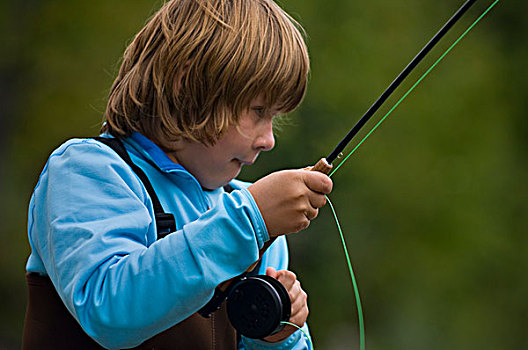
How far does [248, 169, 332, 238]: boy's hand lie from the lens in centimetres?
124

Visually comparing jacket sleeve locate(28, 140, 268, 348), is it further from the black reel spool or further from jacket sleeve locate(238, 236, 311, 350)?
jacket sleeve locate(238, 236, 311, 350)

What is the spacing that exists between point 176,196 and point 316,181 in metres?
0.35

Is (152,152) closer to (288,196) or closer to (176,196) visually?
(176,196)

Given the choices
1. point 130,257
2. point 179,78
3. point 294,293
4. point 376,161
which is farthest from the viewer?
point 376,161

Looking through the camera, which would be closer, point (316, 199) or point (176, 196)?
point (316, 199)

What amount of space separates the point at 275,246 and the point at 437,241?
4662 mm

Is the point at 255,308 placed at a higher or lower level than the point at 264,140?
lower

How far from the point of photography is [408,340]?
19.8ft

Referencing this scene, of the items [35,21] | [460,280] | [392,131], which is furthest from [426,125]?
[35,21]

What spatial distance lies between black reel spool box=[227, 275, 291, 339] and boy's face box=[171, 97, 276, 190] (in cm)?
28

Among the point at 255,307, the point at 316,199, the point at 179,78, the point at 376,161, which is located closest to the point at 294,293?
the point at 255,307

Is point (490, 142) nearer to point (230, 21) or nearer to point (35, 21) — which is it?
point (35, 21)

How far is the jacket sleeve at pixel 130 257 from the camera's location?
1190mm

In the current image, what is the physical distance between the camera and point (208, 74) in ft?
4.99
